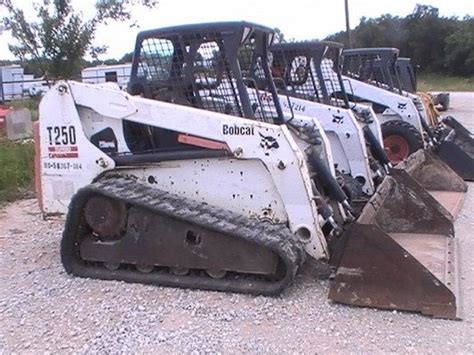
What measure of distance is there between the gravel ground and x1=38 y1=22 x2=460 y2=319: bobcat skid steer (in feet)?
0.45

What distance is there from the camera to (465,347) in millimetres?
3967

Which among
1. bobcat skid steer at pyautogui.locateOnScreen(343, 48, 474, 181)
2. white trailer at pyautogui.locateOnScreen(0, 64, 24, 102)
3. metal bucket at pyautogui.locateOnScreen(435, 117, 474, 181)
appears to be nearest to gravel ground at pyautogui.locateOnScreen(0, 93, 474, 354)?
metal bucket at pyautogui.locateOnScreen(435, 117, 474, 181)

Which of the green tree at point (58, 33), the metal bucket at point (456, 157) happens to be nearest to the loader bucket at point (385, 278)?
the metal bucket at point (456, 157)

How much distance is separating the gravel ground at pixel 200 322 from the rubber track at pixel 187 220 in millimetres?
81

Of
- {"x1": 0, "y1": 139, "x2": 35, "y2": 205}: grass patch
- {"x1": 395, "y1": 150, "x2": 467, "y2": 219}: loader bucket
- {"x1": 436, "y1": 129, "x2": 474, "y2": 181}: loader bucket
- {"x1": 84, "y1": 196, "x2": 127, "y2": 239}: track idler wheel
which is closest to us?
{"x1": 84, "y1": 196, "x2": 127, "y2": 239}: track idler wheel

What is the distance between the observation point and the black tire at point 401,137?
10.6 meters

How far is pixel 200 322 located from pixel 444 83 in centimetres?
4551

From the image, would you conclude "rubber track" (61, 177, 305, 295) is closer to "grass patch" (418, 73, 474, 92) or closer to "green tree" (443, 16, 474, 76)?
"grass patch" (418, 73, 474, 92)

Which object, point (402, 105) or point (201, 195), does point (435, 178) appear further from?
point (201, 195)

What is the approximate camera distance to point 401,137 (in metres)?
10.7

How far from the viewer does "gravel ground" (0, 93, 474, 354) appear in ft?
13.3

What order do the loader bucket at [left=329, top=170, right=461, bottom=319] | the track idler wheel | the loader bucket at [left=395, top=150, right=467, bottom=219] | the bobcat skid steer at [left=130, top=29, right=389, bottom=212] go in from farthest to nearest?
the loader bucket at [left=395, top=150, right=467, bottom=219] → the bobcat skid steer at [left=130, top=29, right=389, bottom=212] → the track idler wheel → the loader bucket at [left=329, top=170, right=461, bottom=319]

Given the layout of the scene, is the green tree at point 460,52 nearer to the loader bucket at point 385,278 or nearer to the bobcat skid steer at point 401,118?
the bobcat skid steer at point 401,118

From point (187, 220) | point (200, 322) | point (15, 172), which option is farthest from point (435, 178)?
point (15, 172)
